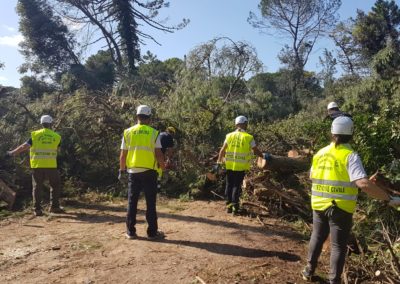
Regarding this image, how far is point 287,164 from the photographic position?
8.05 m

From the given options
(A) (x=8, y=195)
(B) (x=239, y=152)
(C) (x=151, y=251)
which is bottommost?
(C) (x=151, y=251)

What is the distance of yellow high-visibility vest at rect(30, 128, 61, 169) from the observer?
7.88m

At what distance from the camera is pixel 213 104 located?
36.4ft

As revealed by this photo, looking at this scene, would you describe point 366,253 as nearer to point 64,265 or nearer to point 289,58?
point 64,265

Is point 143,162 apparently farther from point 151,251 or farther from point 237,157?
point 237,157

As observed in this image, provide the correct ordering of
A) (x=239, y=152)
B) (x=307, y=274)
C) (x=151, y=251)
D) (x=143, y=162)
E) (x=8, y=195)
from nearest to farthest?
(x=307, y=274) → (x=151, y=251) → (x=143, y=162) → (x=239, y=152) → (x=8, y=195)

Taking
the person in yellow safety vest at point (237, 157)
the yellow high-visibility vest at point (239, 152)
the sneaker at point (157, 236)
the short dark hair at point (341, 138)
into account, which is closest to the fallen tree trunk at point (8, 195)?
the sneaker at point (157, 236)

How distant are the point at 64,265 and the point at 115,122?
603cm

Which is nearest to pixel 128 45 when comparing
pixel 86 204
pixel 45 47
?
pixel 45 47

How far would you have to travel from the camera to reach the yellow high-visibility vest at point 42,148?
25.9 ft

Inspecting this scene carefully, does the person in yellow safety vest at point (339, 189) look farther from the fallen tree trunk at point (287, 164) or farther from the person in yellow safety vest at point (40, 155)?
the person in yellow safety vest at point (40, 155)

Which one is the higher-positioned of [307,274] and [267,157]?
[267,157]

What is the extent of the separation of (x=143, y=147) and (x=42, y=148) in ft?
9.76

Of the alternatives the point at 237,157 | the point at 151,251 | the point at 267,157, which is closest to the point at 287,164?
the point at 267,157
